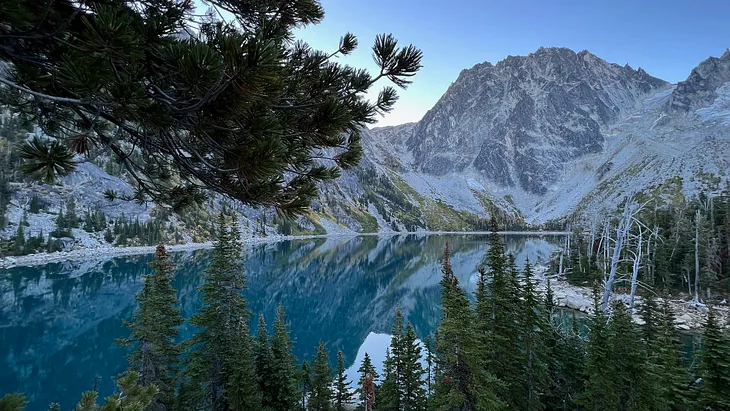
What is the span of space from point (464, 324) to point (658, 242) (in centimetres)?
6277

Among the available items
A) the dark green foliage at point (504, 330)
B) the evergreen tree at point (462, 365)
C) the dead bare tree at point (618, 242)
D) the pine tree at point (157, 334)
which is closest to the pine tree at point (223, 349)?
the pine tree at point (157, 334)

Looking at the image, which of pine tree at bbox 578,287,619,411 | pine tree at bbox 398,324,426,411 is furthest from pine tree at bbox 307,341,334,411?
pine tree at bbox 578,287,619,411

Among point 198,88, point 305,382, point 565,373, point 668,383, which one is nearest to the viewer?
point 198,88

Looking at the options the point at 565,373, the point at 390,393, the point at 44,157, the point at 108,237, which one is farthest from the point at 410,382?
the point at 108,237

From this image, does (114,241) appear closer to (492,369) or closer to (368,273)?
(368,273)

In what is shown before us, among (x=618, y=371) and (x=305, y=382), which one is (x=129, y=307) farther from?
(x=618, y=371)

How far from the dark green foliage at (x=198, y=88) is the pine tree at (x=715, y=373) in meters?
15.6

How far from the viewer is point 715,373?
11773 millimetres

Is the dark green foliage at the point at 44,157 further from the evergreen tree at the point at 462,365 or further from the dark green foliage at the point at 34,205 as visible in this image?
the dark green foliage at the point at 34,205

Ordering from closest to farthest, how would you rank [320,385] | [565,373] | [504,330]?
[504,330], [565,373], [320,385]

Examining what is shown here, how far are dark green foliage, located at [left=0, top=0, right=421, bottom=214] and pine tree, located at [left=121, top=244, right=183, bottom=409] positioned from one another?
1406 cm

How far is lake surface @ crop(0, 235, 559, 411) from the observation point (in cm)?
2981

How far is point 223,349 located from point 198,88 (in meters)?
17.8

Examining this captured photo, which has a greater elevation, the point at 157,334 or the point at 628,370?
the point at 628,370
